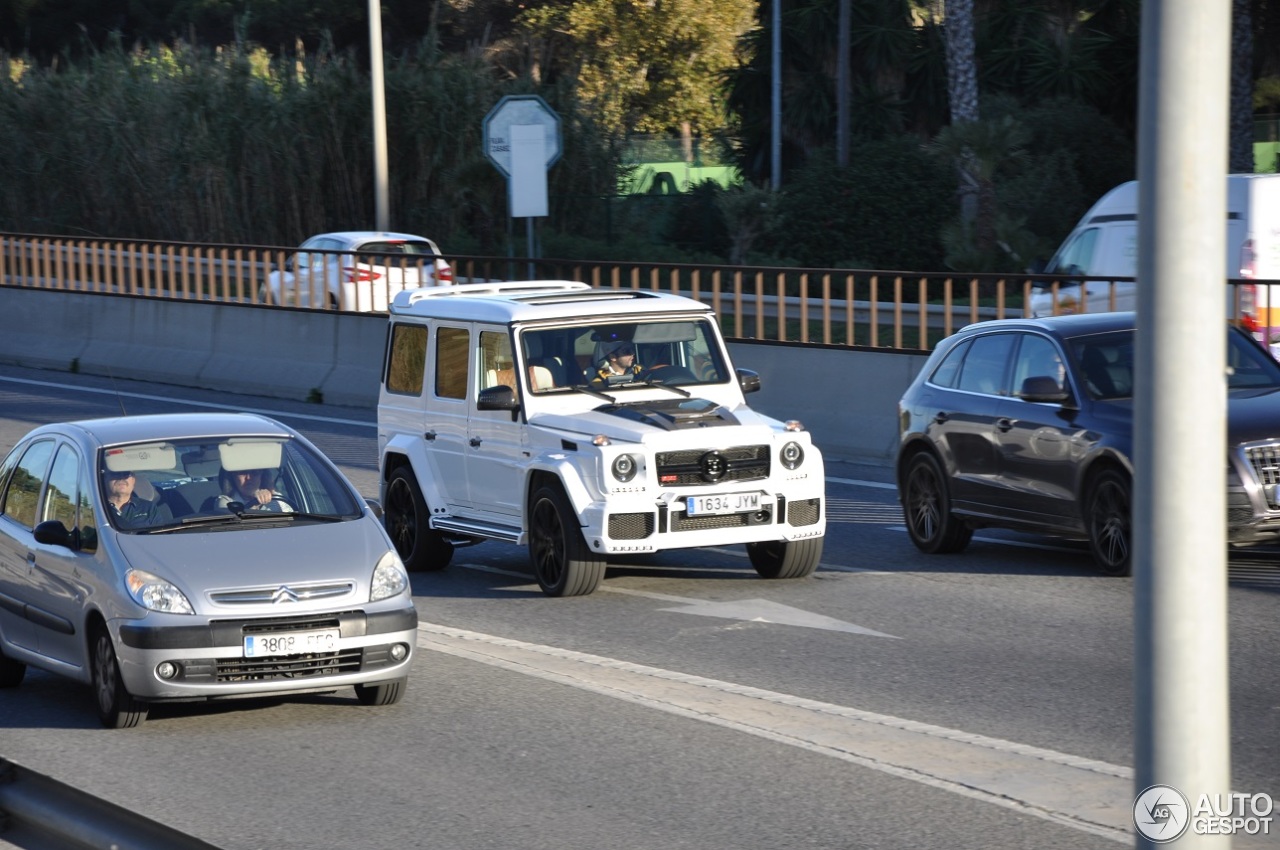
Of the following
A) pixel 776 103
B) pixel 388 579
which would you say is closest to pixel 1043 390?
pixel 388 579

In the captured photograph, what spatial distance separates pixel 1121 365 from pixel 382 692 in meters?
5.67

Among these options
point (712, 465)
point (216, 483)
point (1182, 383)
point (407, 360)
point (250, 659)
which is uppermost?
point (1182, 383)

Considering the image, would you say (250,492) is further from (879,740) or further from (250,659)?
(879,740)

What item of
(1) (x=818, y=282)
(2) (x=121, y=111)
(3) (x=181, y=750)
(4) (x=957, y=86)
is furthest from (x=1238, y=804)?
(2) (x=121, y=111)

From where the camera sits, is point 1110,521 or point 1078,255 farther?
point 1078,255

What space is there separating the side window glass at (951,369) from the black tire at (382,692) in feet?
19.0

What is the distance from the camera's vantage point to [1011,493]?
1287 cm

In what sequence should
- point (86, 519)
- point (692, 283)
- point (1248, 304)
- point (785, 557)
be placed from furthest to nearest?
point (692, 283)
point (1248, 304)
point (785, 557)
point (86, 519)

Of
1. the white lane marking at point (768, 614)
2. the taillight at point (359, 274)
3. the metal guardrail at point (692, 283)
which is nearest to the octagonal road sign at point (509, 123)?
the metal guardrail at point (692, 283)

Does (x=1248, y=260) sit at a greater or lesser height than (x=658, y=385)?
greater

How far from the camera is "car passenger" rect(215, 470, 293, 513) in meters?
9.44

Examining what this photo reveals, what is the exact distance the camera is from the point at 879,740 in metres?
8.18

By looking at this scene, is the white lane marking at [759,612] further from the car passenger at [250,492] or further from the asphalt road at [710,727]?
the car passenger at [250,492]

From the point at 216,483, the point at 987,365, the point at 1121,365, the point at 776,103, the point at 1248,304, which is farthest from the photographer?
the point at 776,103
